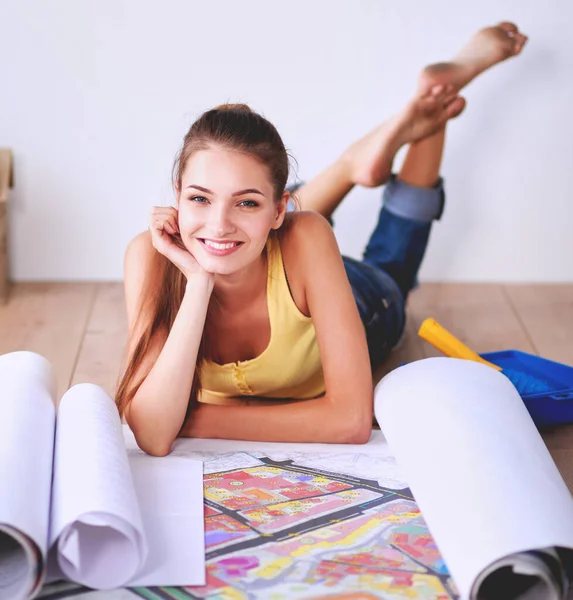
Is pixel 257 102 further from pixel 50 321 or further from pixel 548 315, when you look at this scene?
pixel 548 315

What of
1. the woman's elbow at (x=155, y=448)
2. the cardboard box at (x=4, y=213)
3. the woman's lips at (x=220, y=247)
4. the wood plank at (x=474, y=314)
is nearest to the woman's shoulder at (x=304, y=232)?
the woman's lips at (x=220, y=247)

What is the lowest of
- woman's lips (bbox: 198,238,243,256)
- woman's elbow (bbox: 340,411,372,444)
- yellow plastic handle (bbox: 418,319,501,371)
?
yellow plastic handle (bbox: 418,319,501,371)

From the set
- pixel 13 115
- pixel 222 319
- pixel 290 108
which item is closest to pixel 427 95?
pixel 290 108

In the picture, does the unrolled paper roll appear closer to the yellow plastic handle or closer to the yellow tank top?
the yellow tank top

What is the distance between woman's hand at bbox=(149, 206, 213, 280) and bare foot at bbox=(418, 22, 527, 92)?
32.9 inches

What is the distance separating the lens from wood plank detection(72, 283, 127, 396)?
1.84m

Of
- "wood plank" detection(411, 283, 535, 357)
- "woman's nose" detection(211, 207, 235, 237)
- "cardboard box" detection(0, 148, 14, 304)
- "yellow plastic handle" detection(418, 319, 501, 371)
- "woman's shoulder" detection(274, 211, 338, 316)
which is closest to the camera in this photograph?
"woman's nose" detection(211, 207, 235, 237)

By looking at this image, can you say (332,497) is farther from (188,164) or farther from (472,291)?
(472,291)

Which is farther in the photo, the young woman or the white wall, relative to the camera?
the white wall

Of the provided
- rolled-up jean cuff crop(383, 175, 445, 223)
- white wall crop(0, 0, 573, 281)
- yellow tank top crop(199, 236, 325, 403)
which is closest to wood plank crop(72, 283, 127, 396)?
white wall crop(0, 0, 573, 281)

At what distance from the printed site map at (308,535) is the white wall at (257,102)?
1296mm

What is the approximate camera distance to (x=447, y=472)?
1.05 meters

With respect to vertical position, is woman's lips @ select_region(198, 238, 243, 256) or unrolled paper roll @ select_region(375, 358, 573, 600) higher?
woman's lips @ select_region(198, 238, 243, 256)

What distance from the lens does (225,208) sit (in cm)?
126
